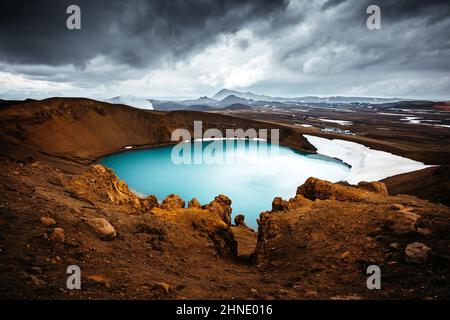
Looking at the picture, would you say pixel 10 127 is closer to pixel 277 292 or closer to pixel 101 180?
pixel 101 180

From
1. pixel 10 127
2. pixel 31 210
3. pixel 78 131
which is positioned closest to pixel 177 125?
pixel 78 131

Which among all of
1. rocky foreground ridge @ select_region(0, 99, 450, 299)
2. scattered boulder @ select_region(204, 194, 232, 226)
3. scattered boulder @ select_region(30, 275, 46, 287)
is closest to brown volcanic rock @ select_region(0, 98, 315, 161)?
scattered boulder @ select_region(204, 194, 232, 226)

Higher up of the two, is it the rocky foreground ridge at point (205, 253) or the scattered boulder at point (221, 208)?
the rocky foreground ridge at point (205, 253)

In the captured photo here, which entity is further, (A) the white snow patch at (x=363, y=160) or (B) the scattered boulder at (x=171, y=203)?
(A) the white snow patch at (x=363, y=160)

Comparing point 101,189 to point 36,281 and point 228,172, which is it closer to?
point 36,281

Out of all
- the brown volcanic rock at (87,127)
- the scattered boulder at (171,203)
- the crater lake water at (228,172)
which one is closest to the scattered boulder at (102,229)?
the scattered boulder at (171,203)

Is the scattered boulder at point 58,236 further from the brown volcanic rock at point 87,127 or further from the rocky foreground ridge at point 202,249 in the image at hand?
the brown volcanic rock at point 87,127
